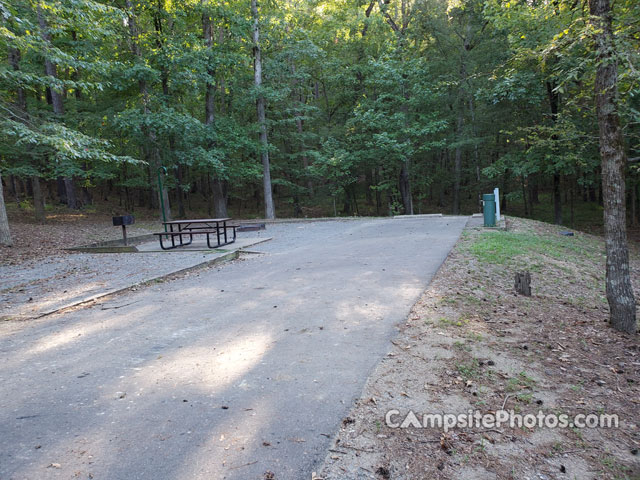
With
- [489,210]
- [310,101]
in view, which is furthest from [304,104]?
[489,210]

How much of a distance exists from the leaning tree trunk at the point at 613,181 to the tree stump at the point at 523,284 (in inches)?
41.4

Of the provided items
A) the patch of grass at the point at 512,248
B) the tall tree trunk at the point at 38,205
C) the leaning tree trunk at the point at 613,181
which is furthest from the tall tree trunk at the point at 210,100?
the leaning tree trunk at the point at 613,181

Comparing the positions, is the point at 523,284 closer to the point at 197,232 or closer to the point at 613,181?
the point at 613,181

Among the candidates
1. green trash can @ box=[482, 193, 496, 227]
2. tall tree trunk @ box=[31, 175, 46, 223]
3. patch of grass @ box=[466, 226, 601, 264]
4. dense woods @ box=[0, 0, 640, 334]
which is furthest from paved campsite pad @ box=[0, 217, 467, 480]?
tall tree trunk @ box=[31, 175, 46, 223]

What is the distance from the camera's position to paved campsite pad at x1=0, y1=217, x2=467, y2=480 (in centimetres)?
211

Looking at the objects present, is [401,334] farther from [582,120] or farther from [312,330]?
[582,120]

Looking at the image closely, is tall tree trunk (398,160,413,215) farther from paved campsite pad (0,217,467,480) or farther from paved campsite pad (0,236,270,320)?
paved campsite pad (0,217,467,480)

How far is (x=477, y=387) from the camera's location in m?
2.80

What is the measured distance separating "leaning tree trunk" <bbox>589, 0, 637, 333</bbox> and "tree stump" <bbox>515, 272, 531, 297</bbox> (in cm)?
105

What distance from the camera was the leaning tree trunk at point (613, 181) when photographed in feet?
13.3

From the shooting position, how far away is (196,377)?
9.94 feet

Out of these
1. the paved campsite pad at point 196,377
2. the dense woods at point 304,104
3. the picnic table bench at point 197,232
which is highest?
the dense woods at point 304,104

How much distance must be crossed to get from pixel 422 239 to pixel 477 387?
24.5 feet

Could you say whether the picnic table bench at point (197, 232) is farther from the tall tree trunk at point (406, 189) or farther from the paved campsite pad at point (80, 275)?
the tall tree trunk at point (406, 189)
